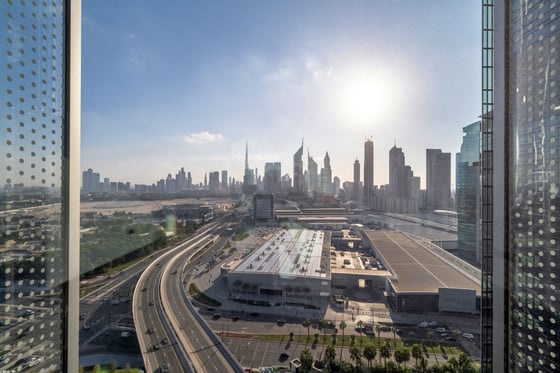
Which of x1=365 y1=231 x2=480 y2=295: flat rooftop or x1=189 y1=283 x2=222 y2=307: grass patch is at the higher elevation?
x1=365 y1=231 x2=480 y2=295: flat rooftop

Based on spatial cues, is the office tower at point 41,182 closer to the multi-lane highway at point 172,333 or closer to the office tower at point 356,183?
the multi-lane highway at point 172,333

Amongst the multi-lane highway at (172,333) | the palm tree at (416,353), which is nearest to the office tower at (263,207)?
the multi-lane highway at (172,333)

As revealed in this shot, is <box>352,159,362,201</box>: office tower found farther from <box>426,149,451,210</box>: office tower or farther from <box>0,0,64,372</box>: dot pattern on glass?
<box>0,0,64,372</box>: dot pattern on glass

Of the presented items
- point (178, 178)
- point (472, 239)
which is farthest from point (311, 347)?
point (178, 178)

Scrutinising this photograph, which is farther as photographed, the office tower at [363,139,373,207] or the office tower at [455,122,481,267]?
the office tower at [363,139,373,207]

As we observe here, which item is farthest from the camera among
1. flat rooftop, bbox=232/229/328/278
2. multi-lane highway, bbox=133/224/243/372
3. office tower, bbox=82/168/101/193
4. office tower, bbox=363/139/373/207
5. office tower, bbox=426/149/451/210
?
office tower, bbox=363/139/373/207

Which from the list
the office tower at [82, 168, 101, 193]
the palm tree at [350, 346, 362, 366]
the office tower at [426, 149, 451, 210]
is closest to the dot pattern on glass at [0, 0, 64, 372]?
the office tower at [82, 168, 101, 193]

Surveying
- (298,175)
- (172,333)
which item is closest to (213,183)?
(298,175)
